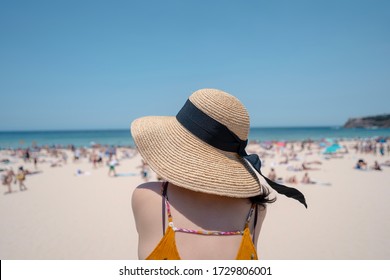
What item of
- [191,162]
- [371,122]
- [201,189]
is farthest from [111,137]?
[371,122]

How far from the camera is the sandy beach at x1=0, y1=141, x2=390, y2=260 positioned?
18.0 ft

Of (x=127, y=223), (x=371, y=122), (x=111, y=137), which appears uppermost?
(x=127, y=223)

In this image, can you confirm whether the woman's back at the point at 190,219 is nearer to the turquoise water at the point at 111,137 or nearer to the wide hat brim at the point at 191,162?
the wide hat brim at the point at 191,162

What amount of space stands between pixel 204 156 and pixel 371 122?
11965cm

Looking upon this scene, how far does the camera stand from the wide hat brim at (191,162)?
1176 mm

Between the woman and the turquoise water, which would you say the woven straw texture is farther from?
the turquoise water

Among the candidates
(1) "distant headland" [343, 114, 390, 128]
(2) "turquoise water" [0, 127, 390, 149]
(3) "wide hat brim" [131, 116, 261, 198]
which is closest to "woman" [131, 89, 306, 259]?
(3) "wide hat brim" [131, 116, 261, 198]

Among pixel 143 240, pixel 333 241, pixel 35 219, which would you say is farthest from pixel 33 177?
pixel 143 240

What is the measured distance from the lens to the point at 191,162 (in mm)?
1243

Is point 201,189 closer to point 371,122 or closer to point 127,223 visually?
point 127,223

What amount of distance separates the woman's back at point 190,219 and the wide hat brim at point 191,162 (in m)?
0.08

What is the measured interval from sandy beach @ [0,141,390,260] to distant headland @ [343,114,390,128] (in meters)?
103

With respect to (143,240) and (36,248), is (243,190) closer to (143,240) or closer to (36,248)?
(143,240)

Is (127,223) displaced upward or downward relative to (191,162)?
downward
